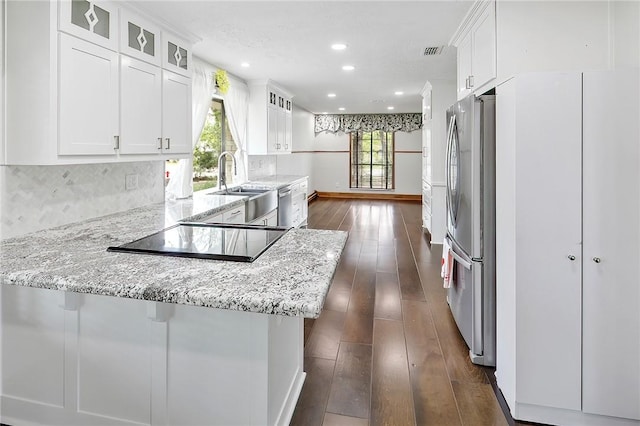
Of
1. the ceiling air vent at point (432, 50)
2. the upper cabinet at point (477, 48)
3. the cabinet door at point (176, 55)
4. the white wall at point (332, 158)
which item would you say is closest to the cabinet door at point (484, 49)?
the upper cabinet at point (477, 48)

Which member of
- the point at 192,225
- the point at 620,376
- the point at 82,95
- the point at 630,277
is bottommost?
the point at 620,376

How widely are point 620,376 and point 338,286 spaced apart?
2.37 m

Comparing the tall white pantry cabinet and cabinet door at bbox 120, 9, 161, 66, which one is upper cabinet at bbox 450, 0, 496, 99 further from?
cabinet door at bbox 120, 9, 161, 66

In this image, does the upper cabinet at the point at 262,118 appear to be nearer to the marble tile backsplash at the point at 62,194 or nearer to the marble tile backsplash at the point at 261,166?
the marble tile backsplash at the point at 261,166

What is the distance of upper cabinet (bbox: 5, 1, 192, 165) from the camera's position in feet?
6.30

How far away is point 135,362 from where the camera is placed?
159cm

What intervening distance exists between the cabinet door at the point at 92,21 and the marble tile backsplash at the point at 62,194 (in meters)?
0.80

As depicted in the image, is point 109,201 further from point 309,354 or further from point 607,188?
point 607,188

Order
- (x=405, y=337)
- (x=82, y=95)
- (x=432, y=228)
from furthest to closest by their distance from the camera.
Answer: (x=432, y=228)
(x=405, y=337)
(x=82, y=95)

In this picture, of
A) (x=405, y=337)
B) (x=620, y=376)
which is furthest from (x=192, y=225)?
(x=620, y=376)

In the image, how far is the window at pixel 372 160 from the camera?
1086 centimetres

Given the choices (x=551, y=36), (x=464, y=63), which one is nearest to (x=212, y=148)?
(x=464, y=63)

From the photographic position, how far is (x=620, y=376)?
5.81 feet

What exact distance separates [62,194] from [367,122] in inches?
362
